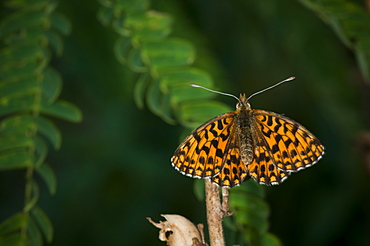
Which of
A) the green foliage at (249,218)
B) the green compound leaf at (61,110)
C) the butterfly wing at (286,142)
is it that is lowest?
the green foliage at (249,218)

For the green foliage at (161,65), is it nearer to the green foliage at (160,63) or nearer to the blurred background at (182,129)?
the green foliage at (160,63)

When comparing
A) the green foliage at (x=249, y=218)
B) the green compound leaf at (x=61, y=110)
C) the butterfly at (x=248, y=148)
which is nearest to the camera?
the butterfly at (x=248, y=148)

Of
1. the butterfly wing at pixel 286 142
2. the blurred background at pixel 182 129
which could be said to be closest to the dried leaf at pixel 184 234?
the butterfly wing at pixel 286 142

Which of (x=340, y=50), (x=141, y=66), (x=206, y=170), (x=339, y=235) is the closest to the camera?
(x=206, y=170)

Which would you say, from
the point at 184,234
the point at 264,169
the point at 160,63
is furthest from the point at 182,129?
the point at 184,234

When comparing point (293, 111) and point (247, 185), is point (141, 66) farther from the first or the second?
point (293, 111)

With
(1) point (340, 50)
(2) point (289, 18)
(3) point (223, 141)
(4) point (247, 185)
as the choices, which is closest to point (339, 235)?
(1) point (340, 50)
